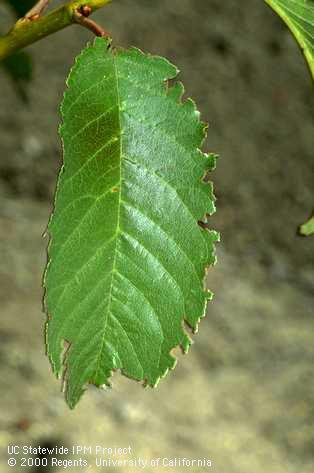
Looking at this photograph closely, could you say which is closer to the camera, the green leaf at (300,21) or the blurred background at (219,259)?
the green leaf at (300,21)

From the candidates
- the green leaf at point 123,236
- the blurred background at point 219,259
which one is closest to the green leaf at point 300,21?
the green leaf at point 123,236

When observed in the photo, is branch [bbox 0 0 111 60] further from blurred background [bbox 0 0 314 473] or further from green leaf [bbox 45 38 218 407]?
blurred background [bbox 0 0 314 473]

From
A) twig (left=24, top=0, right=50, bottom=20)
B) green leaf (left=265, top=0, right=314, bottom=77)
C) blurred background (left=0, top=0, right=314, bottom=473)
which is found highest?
green leaf (left=265, top=0, right=314, bottom=77)

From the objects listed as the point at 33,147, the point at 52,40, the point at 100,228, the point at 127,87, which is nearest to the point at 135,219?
the point at 100,228

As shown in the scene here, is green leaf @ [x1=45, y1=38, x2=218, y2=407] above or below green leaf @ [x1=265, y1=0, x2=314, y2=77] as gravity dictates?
below

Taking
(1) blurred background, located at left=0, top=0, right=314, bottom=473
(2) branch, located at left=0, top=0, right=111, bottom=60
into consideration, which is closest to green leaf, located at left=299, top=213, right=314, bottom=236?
(2) branch, located at left=0, top=0, right=111, bottom=60

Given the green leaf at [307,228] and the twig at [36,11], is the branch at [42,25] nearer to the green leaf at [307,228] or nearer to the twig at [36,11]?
the twig at [36,11]
